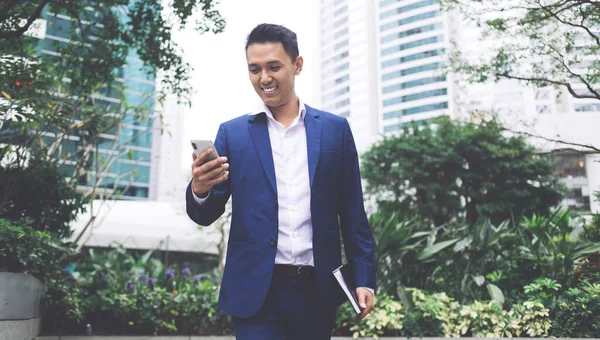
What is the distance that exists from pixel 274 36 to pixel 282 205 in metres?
0.60

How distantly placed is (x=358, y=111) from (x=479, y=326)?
75.0 meters

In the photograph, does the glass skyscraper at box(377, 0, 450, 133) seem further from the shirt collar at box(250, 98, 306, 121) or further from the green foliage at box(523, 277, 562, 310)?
the shirt collar at box(250, 98, 306, 121)

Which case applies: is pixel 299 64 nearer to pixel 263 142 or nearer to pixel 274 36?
pixel 274 36

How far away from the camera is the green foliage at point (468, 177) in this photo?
1764 cm

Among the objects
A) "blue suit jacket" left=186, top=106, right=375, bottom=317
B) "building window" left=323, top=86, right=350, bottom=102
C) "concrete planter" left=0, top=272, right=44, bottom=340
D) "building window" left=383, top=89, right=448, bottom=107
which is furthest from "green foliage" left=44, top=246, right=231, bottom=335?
"building window" left=323, top=86, right=350, bottom=102

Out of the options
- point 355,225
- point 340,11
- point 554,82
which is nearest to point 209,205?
point 355,225

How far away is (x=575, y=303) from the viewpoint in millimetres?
4184

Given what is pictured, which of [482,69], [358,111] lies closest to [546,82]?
[482,69]

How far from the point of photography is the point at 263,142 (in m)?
1.75

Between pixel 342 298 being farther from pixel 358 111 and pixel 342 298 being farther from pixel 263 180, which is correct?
pixel 358 111

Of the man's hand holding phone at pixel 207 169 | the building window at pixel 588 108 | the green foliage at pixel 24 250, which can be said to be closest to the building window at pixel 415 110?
the building window at pixel 588 108

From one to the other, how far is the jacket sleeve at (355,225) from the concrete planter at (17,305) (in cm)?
251

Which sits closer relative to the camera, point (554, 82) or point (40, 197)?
point (40, 197)

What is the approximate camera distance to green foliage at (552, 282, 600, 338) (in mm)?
4035
